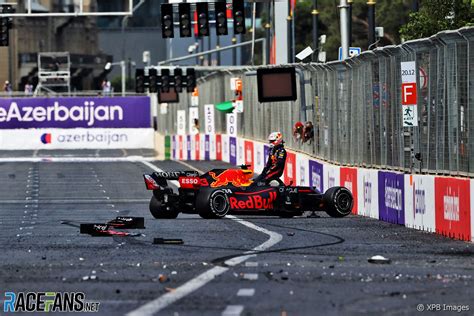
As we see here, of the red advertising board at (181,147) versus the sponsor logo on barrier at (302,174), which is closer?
the sponsor logo on barrier at (302,174)

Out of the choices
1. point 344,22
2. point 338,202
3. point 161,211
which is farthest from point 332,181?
point 344,22

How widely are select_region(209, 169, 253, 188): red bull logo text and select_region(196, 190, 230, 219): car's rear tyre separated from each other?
260 millimetres

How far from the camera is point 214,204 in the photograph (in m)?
25.0

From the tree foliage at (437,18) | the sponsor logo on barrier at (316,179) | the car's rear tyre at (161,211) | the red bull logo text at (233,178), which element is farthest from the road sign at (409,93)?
the tree foliage at (437,18)

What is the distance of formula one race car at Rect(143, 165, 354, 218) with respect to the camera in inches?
989

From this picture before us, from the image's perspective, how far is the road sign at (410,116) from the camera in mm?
22953

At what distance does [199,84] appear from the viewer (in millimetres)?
72250

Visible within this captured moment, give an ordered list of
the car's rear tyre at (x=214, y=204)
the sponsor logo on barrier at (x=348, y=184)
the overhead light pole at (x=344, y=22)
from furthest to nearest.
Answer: the overhead light pole at (x=344, y=22)
the sponsor logo on barrier at (x=348, y=184)
the car's rear tyre at (x=214, y=204)

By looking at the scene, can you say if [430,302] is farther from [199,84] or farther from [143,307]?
[199,84]

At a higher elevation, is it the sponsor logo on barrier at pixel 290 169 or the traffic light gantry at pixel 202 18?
the traffic light gantry at pixel 202 18

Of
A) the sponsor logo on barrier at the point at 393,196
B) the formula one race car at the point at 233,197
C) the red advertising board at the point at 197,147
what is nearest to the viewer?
the sponsor logo on barrier at the point at 393,196

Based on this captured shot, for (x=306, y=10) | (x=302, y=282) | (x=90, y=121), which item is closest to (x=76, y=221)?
(x=302, y=282)

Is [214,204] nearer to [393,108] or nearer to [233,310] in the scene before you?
[393,108]
